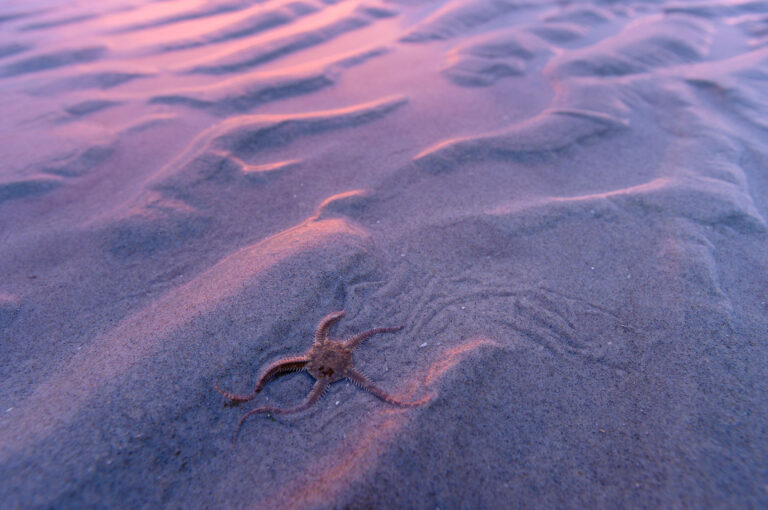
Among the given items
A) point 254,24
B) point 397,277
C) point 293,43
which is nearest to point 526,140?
point 397,277

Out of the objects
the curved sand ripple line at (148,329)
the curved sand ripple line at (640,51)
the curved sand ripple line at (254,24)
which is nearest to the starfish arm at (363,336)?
the curved sand ripple line at (148,329)

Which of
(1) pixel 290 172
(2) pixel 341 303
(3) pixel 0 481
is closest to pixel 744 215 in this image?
(2) pixel 341 303

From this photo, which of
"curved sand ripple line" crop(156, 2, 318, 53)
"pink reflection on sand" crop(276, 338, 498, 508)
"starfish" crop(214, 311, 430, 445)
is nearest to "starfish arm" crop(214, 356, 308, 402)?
"starfish" crop(214, 311, 430, 445)

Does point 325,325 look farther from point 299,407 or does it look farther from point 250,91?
point 250,91

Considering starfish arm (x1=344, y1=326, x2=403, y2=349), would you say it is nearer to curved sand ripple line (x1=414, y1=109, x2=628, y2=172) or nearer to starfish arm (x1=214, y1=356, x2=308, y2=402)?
starfish arm (x1=214, y1=356, x2=308, y2=402)

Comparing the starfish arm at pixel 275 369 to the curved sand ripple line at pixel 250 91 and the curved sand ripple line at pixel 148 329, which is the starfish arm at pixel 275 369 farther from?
the curved sand ripple line at pixel 250 91
